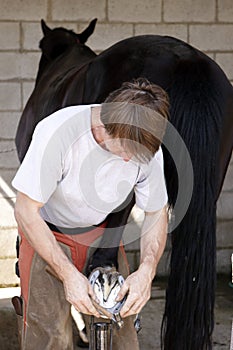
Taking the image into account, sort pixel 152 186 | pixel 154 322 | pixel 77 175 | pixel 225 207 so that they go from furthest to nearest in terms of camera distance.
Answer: pixel 225 207, pixel 154 322, pixel 152 186, pixel 77 175

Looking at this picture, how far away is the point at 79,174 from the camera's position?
2.54 m

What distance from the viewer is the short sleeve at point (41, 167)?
2.43 metres

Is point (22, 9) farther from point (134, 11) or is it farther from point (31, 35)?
point (134, 11)

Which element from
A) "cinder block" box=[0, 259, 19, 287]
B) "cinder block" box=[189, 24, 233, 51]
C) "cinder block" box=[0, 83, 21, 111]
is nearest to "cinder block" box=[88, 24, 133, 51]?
"cinder block" box=[189, 24, 233, 51]

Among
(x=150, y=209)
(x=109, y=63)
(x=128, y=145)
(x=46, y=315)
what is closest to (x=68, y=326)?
(x=46, y=315)

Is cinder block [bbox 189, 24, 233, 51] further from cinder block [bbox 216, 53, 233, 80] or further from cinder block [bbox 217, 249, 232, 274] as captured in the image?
cinder block [bbox 217, 249, 232, 274]

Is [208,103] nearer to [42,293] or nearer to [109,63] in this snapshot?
[109,63]

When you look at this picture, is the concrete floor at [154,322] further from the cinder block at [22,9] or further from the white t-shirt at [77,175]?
the cinder block at [22,9]

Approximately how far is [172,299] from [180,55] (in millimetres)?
909

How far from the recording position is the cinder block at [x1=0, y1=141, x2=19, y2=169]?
4.77 meters

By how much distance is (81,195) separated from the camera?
2582 millimetres

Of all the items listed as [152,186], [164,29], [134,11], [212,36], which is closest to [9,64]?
[134,11]

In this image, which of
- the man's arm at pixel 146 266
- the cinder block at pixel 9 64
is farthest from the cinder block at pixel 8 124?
the man's arm at pixel 146 266

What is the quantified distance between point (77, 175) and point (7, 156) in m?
2.30
